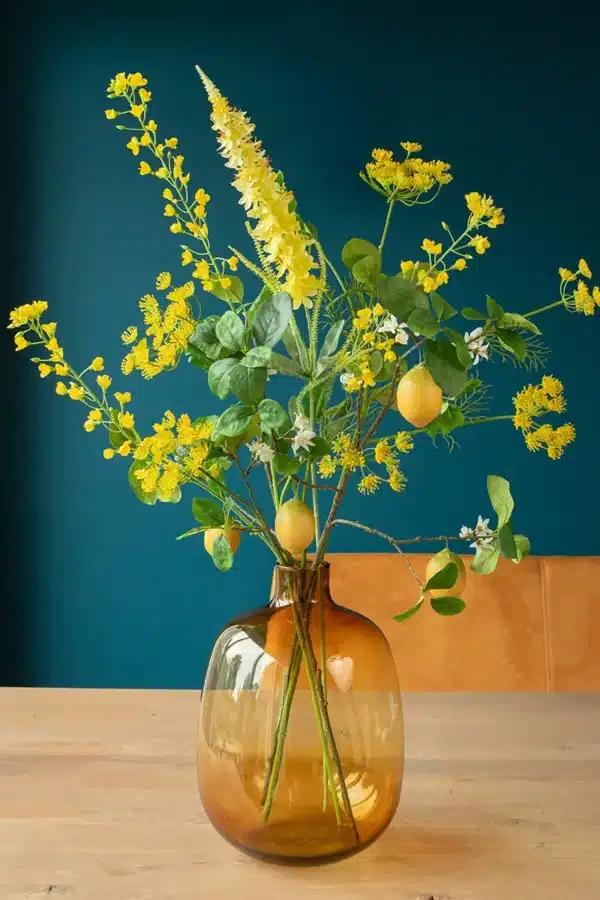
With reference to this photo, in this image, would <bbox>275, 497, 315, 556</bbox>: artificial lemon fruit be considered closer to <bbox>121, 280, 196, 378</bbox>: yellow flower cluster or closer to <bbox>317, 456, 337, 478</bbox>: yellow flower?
<bbox>317, 456, 337, 478</bbox>: yellow flower

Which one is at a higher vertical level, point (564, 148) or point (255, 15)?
point (255, 15)

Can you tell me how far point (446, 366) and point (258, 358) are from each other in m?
0.14

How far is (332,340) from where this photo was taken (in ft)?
2.41

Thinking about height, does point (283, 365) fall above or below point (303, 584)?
above

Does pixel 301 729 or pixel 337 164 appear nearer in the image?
pixel 301 729

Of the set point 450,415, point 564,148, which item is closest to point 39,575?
point 564,148

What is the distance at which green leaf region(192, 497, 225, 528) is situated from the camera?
0.78 m

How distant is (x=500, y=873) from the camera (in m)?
0.79

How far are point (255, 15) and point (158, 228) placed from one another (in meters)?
0.62

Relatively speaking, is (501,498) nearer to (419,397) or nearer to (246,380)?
(419,397)

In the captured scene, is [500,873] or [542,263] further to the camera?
[542,263]

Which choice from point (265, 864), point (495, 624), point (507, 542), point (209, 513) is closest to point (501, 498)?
point (507, 542)

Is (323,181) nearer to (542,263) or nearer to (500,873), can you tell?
(542,263)

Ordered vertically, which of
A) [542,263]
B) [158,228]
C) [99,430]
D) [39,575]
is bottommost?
[39,575]
